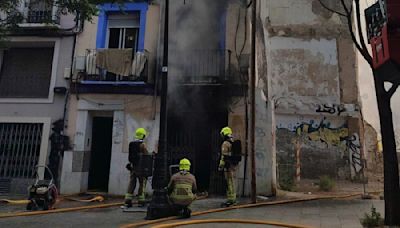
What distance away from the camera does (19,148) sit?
37.3ft

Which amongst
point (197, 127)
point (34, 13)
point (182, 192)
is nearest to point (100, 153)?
point (197, 127)

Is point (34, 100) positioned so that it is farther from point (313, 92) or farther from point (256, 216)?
point (313, 92)

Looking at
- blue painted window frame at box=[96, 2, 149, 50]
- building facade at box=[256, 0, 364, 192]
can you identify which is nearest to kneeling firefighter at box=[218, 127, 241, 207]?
blue painted window frame at box=[96, 2, 149, 50]

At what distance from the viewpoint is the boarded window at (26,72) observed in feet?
39.3

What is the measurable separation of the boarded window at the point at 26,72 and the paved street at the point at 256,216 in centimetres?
590

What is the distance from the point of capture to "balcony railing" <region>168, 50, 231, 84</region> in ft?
35.2

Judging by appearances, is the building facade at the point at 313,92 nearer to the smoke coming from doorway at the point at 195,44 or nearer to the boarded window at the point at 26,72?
the smoke coming from doorway at the point at 195,44

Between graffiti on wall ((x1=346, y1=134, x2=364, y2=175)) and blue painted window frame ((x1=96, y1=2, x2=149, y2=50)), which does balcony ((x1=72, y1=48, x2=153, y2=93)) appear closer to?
blue painted window frame ((x1=96, y1=2, x2=149, y2=50))

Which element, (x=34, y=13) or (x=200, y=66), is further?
(x=34, y=13)

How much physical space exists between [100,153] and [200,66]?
434cm

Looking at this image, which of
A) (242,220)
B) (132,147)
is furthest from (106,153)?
(242,220)

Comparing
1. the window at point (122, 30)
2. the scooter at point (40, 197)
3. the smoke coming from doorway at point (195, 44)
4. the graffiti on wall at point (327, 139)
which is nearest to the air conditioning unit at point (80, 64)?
the window at point (122, 30)

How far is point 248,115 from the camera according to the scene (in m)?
10.4

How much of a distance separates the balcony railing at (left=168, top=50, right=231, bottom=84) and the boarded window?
4.39 meters
